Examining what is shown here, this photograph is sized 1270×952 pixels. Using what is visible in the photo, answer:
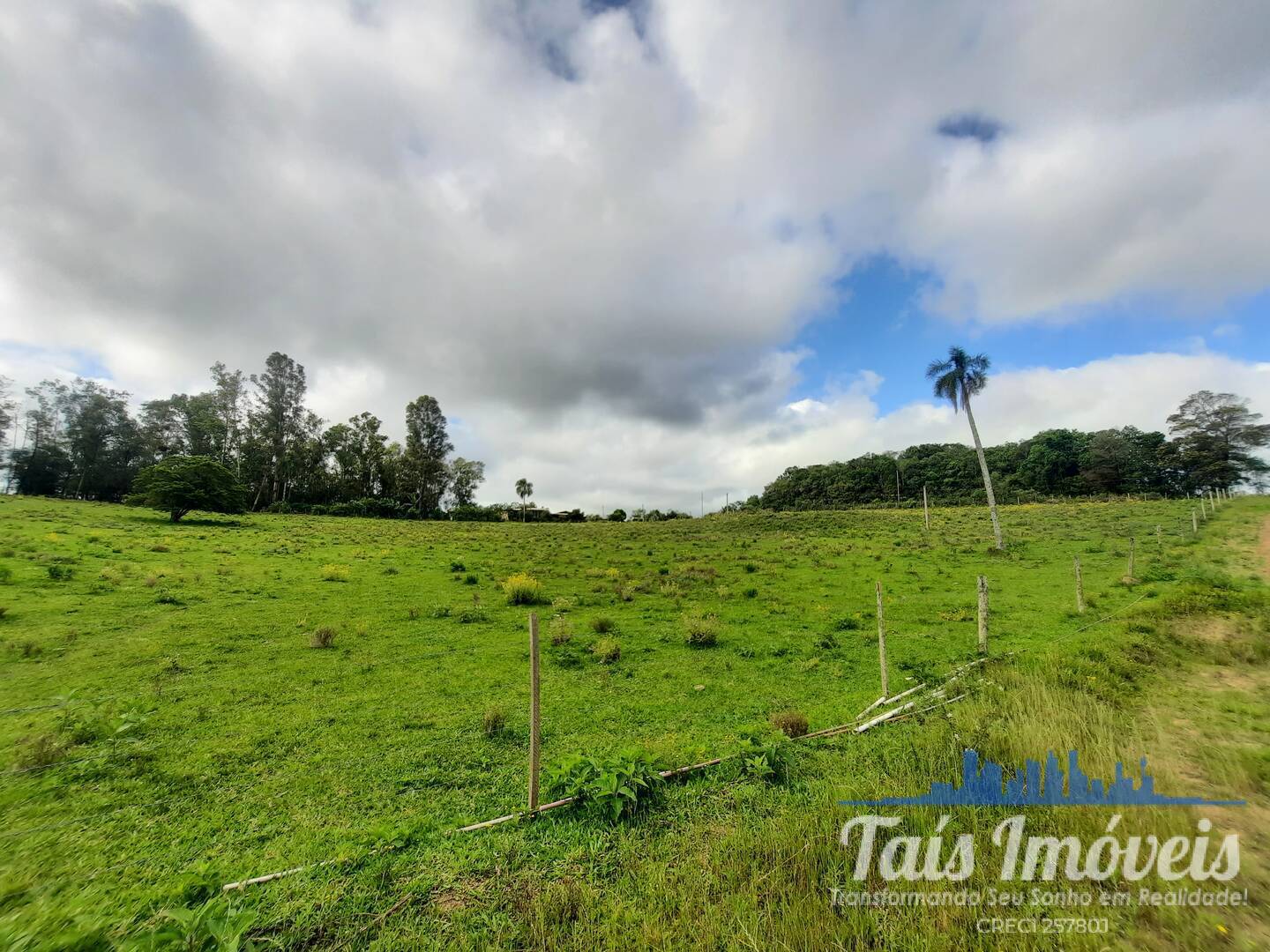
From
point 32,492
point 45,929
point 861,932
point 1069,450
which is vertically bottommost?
point 861,932

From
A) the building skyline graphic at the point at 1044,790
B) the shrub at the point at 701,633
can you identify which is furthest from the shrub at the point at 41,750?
the shrub at the point at 701,633

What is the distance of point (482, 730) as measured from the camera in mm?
8602

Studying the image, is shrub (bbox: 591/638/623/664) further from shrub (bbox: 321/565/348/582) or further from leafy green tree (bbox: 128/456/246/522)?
leafy green tree (bbox: 128/456/246/522)

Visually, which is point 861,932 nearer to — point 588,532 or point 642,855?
point 642,855

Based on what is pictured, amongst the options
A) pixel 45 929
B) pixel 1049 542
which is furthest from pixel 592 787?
pixel 1049 542

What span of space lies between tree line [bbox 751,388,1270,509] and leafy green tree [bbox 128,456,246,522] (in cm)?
8587

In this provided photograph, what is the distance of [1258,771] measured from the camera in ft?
16.5

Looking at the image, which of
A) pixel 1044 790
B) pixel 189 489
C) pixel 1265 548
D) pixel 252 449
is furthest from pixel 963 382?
pixel 252 449

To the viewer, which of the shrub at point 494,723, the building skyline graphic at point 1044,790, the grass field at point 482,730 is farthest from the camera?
the shrub at point 494,723

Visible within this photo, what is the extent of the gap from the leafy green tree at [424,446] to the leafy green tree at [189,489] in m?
30.0

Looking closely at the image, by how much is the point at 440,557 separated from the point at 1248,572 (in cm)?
3882

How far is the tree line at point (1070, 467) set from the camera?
221ft

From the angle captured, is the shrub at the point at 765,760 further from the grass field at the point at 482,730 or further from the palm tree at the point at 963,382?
the palm tree at the point at 963,382

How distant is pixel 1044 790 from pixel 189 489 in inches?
2084
